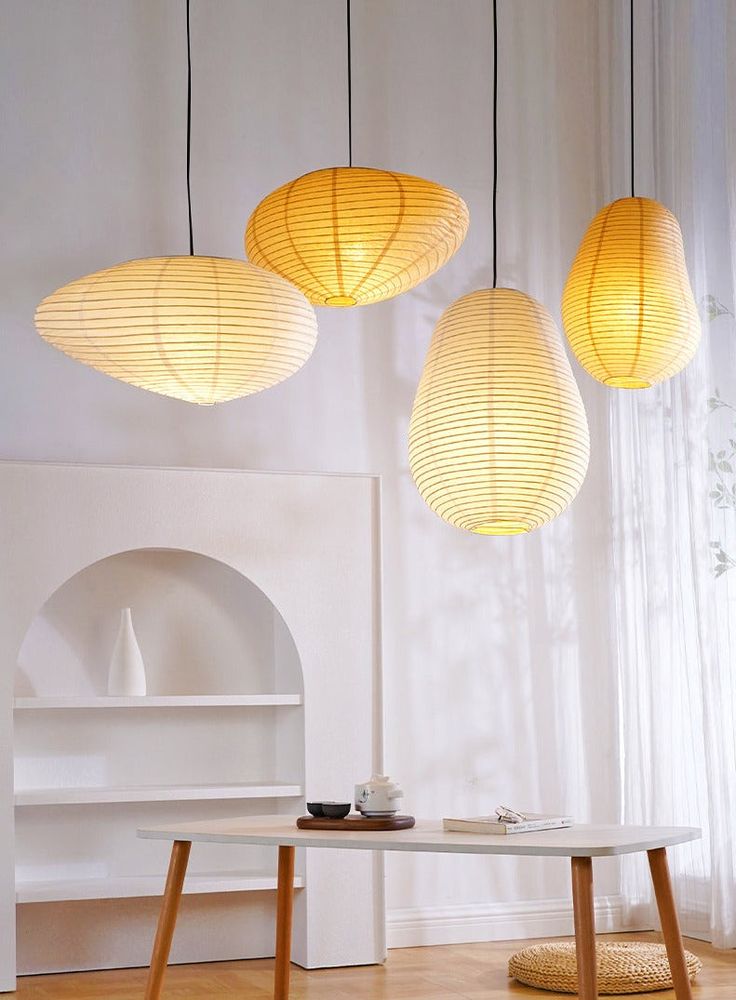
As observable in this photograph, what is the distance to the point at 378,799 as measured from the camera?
132 inches

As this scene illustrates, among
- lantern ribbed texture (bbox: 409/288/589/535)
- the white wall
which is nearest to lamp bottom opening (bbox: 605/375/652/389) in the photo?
lantern ribbed texture (bbox: 409/288/589/535)

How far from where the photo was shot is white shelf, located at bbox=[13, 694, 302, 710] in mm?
4191

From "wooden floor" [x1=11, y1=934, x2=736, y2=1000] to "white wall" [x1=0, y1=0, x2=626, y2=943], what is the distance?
378mm

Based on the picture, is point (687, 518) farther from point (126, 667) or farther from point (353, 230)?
point (353, 230)

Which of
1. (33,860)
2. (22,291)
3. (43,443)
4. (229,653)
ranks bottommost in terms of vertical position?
(33,860)

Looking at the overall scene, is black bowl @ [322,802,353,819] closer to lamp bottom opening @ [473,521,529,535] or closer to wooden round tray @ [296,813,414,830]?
wooden round tray @ [296,813,414,830]

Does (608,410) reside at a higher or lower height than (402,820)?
higher

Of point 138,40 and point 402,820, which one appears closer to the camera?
point 402,820

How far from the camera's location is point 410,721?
4.85m

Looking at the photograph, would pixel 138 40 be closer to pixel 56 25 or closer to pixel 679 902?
pixel 56 25

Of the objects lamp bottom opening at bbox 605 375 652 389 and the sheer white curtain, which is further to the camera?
the sheer white curtain

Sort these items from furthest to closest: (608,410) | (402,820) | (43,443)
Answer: (608,410)
(43,443)
(402,820)

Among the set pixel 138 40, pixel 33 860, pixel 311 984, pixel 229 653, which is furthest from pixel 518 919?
pixel 138 40

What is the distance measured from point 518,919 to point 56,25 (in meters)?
3.54
